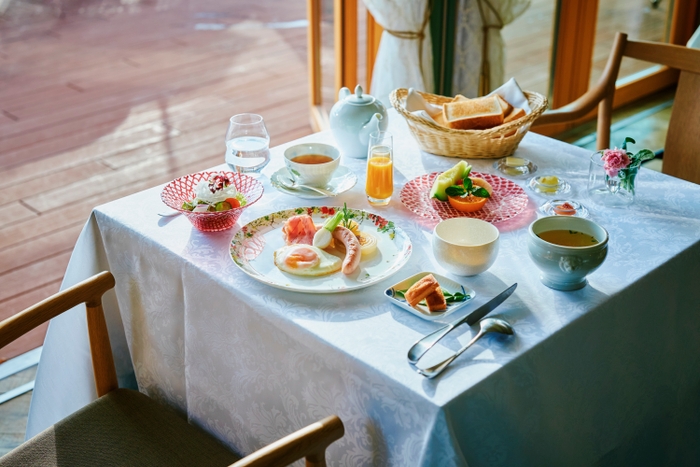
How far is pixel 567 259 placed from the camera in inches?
41.6

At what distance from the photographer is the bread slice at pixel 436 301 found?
3.43 ft

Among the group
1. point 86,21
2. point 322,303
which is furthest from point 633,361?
point 86,21

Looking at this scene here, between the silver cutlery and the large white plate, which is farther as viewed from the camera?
the silver cutlery

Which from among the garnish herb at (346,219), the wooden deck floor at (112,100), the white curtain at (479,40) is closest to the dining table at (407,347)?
the garnish herb at (346,219)

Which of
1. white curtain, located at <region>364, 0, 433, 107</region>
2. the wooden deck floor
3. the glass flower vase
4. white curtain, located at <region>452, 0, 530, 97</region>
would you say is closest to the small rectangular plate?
the glass flower vase

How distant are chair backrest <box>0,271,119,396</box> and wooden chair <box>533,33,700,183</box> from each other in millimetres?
1163

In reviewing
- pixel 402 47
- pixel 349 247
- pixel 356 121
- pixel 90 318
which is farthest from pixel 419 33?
pixel 90 318

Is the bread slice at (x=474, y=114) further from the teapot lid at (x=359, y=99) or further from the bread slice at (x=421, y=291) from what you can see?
the bread slice at (x=421, y=291)

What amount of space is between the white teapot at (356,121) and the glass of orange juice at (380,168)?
0.44 ft

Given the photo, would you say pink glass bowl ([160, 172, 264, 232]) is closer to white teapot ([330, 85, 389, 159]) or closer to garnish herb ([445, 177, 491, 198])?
white teapot ([330, 85, 389, 159])

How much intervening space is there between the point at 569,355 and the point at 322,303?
364mm

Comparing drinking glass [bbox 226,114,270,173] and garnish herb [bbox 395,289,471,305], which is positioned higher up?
drinking glass [bbox 226,114,270,173]

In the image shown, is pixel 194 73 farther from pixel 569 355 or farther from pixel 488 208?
pixel 569 355

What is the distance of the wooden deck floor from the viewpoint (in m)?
2.74
